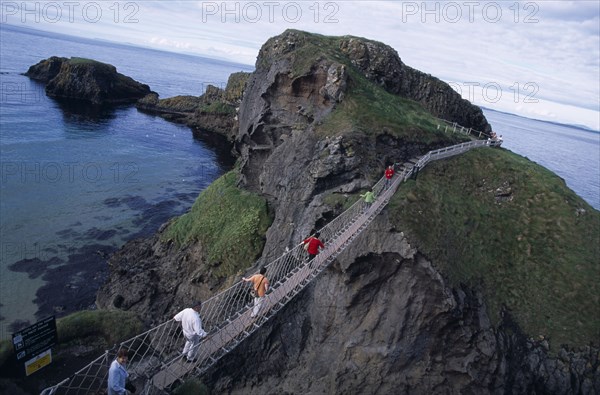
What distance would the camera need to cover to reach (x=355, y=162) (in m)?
23.8

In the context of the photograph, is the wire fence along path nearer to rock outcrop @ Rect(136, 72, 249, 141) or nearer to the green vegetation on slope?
the green vegetation on slope

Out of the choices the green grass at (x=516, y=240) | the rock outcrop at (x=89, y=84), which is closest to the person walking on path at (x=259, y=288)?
the green grass at (x=516, y=240)

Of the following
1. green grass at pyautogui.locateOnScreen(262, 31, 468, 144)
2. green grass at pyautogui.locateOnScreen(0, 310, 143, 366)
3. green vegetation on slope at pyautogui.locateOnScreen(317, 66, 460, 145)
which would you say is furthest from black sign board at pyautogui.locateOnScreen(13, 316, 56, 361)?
green vegetation on slope at pyautogui.locateOnScreen(317, 66, 460, 145)

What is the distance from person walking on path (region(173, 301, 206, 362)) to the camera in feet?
38.3

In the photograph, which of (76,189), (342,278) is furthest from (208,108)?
(342,278)

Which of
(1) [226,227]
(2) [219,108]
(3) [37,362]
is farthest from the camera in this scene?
(2) [219,108]

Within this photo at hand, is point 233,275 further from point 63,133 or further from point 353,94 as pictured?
point 63,133

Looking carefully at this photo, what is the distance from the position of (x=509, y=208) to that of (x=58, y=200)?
40.0 meters

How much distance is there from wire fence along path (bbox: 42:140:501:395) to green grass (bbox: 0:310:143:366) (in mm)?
429

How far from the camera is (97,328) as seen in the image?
42.4 ft

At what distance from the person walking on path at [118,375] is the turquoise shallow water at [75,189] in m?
18.8

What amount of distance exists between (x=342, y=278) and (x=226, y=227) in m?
11.4

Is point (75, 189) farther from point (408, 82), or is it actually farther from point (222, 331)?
point (408, 82)

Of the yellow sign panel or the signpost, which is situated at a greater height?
the signpost
